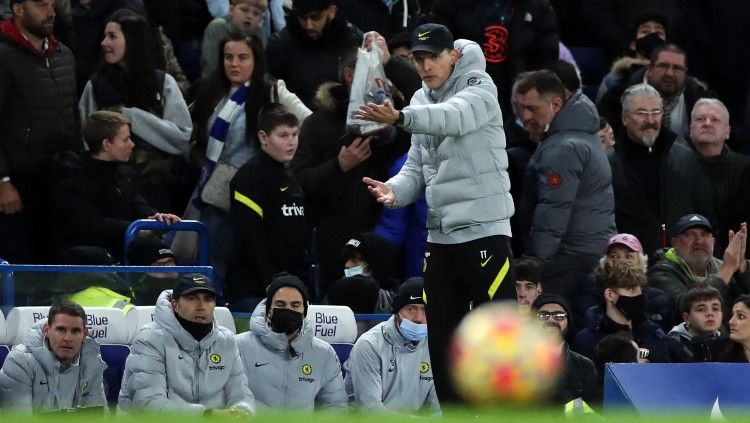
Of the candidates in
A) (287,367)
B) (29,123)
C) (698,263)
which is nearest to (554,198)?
(698,263)

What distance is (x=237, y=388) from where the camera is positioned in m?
11.9

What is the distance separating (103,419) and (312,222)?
20.7 ft

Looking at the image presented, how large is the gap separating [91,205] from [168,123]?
115 cm

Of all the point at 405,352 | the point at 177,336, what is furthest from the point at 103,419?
the point at 405,352

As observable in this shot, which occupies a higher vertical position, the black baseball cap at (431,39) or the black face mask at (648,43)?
the black face mask at (648,43)

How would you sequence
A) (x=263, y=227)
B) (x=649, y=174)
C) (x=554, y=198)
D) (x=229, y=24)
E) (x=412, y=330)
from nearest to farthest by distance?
(x=412, y=330)
(x=263, y=227)
(x=554, y=198)
(x=649, y=174)
(x=229, y=24)

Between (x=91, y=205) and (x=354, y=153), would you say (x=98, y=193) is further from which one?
(x=354, y=153)

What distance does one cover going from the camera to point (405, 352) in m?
12.5

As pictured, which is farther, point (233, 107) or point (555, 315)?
point (233, 107)

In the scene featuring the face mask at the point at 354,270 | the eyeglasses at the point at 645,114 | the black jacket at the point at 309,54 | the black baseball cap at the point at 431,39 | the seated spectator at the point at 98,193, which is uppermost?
the black jacket at the point at 309,54

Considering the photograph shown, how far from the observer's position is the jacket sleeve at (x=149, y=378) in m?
11.6

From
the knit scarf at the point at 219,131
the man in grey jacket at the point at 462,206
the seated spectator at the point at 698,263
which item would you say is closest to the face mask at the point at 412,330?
the man in grey jacket at the point at 462,206

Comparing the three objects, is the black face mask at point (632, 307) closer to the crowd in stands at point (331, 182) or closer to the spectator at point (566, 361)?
the crowd in stands at point (331, 182)

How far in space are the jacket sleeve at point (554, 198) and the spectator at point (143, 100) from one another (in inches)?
106
